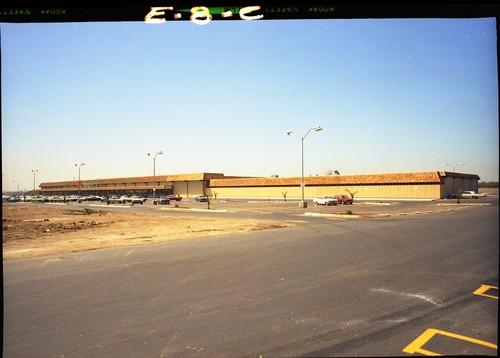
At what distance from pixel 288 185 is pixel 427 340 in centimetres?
6261

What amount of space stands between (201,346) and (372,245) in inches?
338

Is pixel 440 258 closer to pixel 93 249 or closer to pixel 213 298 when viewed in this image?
pixel 213 298

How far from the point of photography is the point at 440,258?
29.5 ft

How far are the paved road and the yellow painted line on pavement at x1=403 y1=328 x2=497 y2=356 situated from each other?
15 mm

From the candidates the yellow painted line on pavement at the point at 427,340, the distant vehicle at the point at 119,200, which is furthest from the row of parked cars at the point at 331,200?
the yellow painted line on pavement at the point at 427,340

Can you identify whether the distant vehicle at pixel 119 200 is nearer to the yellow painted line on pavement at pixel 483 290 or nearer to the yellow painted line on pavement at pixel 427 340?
the yellow painted line on pavement at pixel 483 290

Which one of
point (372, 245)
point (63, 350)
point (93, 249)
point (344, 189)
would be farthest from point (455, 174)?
point (63, 350)

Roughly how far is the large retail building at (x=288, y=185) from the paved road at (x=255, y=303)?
145 feet

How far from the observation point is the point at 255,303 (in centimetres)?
548

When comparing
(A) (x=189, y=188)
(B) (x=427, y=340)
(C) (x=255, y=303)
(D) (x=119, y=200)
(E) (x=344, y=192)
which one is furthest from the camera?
(A) (x=189, y=188)

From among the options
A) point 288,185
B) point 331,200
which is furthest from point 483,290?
point 288,185

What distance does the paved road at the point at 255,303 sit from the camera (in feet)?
13.0

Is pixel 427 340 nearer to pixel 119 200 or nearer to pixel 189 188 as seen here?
pixel 119 200

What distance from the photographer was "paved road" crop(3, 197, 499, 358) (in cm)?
395
